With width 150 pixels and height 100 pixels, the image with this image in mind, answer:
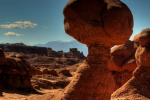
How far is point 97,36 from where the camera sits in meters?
4.45

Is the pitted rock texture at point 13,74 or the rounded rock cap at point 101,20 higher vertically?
the rounded rock cap at point 101,20

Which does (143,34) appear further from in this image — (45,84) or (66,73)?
(66,73)

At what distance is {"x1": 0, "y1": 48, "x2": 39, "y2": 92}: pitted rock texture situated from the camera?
376 inches

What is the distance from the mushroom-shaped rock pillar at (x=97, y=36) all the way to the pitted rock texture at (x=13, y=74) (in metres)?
6.17

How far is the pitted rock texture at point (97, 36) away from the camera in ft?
14.2

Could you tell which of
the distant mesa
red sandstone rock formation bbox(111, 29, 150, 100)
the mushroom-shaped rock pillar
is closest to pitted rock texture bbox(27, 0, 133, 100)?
the mushroom-shaped rock pillar

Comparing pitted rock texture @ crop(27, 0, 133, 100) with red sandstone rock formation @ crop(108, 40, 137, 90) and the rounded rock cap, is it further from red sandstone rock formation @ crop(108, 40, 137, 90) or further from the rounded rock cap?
red sandstone rock formation @ crop(108, 40, 137, 90)

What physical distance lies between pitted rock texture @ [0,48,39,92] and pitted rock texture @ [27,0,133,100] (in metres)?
6.17

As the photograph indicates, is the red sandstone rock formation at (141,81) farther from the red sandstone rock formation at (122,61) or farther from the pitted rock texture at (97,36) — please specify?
the red sandstone rock formation at (122,61)

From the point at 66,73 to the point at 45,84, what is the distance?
7.32 m

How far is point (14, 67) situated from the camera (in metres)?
10.1

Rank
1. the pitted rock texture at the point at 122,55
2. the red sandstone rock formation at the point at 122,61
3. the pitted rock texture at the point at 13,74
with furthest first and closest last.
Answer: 1. the pitted rock texture at the point at 13,74
2. the pitted rock texture at the point at 122,55
3. the red sandstone rock formation at the point at 122,61

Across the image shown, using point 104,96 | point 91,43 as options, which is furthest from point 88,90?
point 91,43

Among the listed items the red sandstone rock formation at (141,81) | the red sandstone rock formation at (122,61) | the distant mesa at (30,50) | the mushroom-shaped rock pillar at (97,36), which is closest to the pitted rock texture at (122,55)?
the red sandstone rock formation at (122,61)
